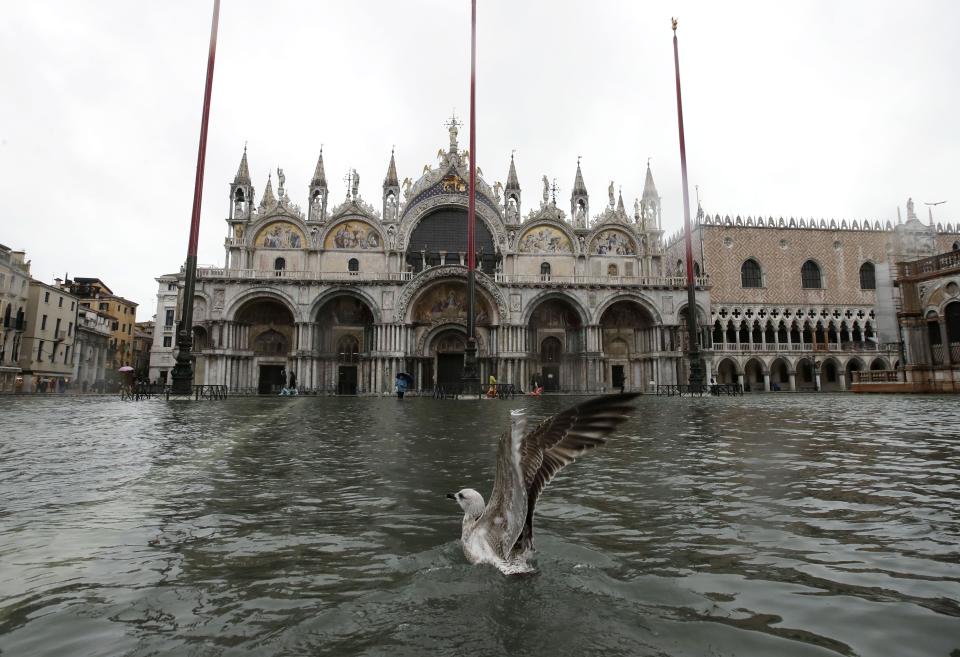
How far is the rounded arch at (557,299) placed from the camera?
35938mm

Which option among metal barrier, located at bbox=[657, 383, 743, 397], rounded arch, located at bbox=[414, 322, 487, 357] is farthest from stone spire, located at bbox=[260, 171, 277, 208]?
metal barrier, located at bbox=[657, 383, 743, 397]

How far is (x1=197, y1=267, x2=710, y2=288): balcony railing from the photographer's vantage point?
35250mm

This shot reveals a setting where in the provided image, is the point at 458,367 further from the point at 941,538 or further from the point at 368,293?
the point at 941,538

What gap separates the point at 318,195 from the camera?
1524 inches

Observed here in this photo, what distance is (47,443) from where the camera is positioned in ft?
25.3

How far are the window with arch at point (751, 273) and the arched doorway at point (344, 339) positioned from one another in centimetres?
3025

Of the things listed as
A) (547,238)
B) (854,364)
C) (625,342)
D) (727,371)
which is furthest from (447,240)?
(854,364)

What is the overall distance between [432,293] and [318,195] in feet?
36.5

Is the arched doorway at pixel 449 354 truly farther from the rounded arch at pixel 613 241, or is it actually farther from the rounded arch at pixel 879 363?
the rounded arch at pixel 879 363

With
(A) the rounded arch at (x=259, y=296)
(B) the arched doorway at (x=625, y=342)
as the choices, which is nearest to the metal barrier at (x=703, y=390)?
(B) the arched doorway at (x=625, y=342)

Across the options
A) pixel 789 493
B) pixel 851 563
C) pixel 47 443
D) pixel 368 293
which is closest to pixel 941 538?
pixel 851 563

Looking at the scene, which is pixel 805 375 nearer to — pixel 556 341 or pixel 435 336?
pixel 556 341

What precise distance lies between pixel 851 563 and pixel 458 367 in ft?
113

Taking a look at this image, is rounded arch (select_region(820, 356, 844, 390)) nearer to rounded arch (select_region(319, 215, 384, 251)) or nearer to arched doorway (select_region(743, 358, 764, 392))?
arched doorway (select_region(743, 358, 764, 392))
